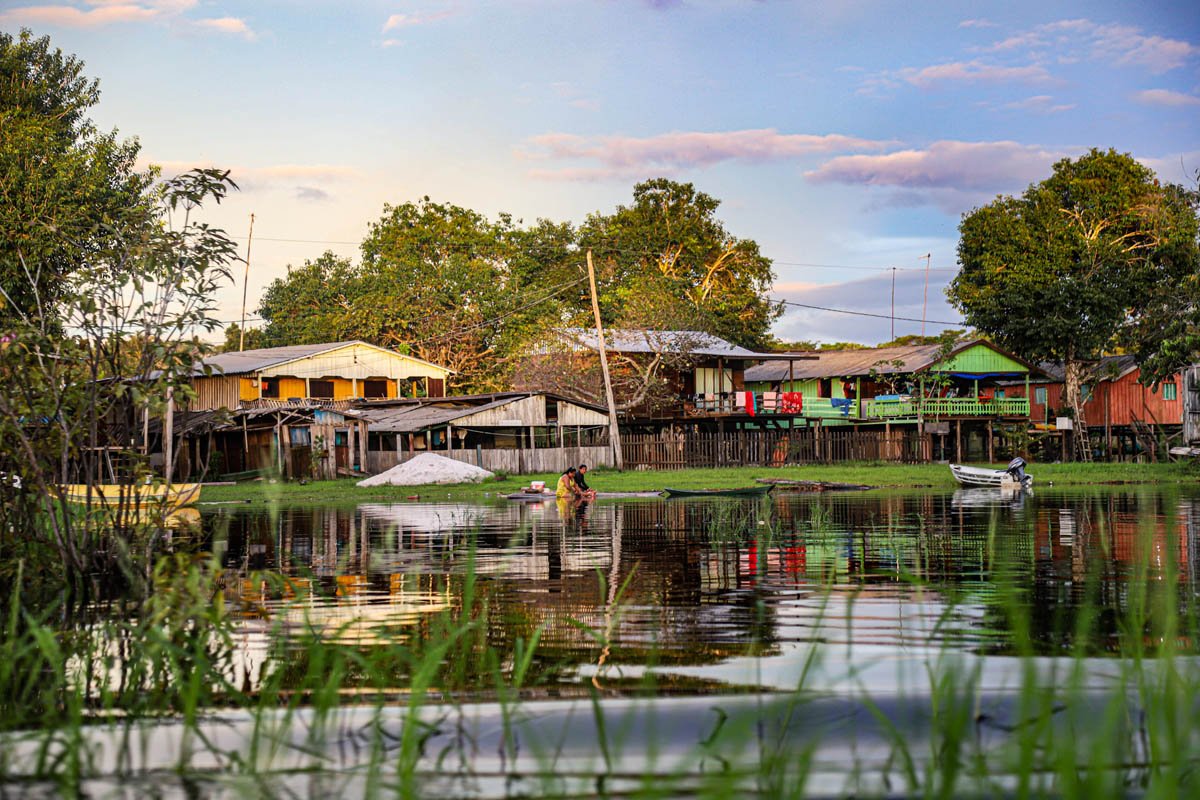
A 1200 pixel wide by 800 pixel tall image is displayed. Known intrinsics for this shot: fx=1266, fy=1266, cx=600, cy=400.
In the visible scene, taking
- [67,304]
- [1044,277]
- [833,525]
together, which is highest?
[1044,277]

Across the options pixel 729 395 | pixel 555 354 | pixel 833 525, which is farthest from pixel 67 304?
pixel 729 395

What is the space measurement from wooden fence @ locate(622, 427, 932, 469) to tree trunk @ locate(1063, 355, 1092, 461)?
254 inches

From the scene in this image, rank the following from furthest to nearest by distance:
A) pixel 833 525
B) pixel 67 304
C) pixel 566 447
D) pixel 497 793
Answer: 1. pixel 566 447
2. pixel 833 525
3. pixel 67 304
4. pixel 497 793

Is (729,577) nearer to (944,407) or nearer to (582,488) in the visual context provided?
(582,488)

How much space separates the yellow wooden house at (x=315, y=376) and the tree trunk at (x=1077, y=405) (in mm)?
27904

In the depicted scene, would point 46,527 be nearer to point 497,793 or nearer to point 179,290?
point 179,290

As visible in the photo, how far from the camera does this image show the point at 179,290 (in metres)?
9.88

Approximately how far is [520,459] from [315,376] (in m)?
14.1

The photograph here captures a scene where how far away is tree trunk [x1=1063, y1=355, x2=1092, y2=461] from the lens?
52.6 metres

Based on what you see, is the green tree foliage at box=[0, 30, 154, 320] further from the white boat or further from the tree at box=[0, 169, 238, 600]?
the white boat

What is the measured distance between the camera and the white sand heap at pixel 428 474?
37.9 meters

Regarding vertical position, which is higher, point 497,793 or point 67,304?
point 67,304

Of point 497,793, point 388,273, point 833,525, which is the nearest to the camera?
point 497,793

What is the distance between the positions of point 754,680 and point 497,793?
2.38 metres
